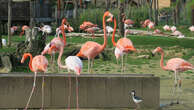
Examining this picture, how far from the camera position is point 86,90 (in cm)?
790

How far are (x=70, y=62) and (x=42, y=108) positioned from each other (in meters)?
0.86

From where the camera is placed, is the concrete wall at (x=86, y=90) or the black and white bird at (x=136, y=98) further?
the concrete wall at (x=86, y=90)

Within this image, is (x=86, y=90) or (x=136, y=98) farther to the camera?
(x=86, y=90)

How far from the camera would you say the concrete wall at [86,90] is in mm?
7828

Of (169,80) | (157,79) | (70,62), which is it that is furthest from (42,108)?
(169,80)

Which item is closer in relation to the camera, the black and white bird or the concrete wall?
the black and white bird

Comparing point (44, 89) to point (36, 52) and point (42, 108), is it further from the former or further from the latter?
point (36, 52)

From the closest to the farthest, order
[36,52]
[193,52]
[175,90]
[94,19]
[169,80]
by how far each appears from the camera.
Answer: [175,90], [169,80], [36,52], [193,52], [94,19]

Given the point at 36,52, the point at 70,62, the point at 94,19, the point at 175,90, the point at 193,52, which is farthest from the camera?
the point at 94,19

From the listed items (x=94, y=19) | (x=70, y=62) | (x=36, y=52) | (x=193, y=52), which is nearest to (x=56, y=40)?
(x=70, y=62)

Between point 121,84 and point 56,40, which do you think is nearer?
point 121,84

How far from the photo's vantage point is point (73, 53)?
15164 mm

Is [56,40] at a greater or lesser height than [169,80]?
greater

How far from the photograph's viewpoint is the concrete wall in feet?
25.7
